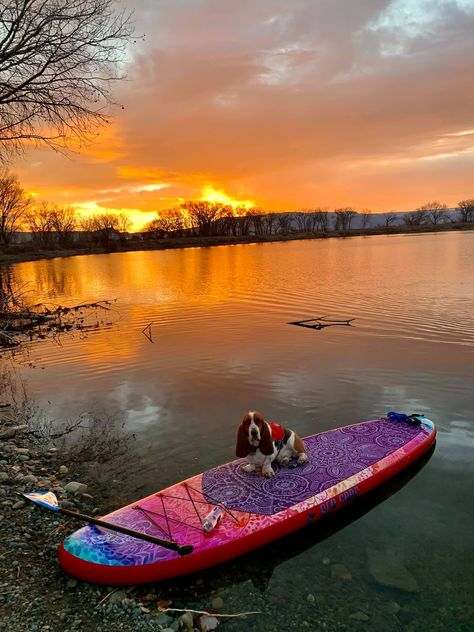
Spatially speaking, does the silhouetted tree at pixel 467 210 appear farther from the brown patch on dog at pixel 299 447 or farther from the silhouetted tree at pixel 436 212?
the brown patch on dog at pixel 299 447

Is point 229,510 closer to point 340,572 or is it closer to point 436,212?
point 340,572

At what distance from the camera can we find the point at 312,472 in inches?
254

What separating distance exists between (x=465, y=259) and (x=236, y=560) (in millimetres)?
40822

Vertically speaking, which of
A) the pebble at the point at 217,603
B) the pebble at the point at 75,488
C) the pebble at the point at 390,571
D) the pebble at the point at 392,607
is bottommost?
the pebble at the point at 390,571

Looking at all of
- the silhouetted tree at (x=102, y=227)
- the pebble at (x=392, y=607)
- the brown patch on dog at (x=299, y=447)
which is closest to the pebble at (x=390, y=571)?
Answer: the pebble at (x=392, y=607)

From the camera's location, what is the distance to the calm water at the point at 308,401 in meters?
4.80

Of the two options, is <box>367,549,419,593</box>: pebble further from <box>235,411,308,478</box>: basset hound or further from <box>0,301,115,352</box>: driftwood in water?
<box>0,301,115,352</box>: driftwood in water

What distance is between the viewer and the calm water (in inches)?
189

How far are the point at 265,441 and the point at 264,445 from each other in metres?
0.07

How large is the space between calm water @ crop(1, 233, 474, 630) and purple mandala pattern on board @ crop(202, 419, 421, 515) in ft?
1.73

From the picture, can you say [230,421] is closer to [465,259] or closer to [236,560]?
[236,560]

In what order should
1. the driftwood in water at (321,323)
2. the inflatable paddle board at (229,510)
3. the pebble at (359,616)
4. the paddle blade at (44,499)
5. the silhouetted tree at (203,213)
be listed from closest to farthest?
the pebble at (359,616) < the inflatable paddle board at (229,510) < the paddle blade at (44,499) < the driftwood in water at (321,323) < the silhouetted tree at (203,213)

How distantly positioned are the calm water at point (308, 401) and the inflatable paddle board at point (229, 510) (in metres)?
0.31

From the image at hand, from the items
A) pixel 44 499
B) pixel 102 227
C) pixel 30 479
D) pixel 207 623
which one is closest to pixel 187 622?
pixel 207 623
